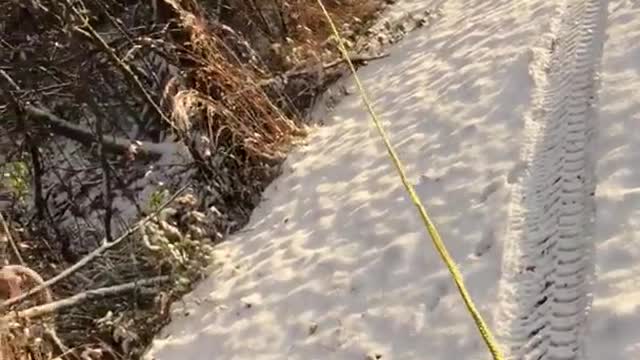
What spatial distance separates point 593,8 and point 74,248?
3655 millimetres

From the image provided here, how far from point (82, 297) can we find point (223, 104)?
178cm

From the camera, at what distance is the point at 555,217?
14.7 ft

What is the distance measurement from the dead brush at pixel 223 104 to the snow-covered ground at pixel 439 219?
0.77 ft

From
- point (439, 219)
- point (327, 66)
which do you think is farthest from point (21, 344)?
point (327, 66)

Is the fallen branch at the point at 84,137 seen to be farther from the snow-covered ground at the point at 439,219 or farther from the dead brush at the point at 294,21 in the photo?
the dead brush at the point at 294,21

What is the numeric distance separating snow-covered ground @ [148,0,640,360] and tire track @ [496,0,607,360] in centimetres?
1

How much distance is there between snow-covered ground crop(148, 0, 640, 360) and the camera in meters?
4.12

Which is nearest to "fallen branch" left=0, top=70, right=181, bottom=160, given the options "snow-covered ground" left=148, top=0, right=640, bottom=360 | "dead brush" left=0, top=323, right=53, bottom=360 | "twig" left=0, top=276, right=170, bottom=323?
"snow-covered ground" left=148, top=0, right=640, bottom=360

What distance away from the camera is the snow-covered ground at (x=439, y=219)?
4.12m

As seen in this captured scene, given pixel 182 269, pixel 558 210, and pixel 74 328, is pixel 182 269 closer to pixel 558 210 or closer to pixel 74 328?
pixel 74 328

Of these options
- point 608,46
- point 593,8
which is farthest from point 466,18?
point 608,46

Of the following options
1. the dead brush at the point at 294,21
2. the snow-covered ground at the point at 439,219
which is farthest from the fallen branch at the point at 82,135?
the dead brush at the point at 294,21

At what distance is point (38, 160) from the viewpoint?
7082 mm

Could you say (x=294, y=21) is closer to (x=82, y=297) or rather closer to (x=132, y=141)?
(x=132, y=141)
